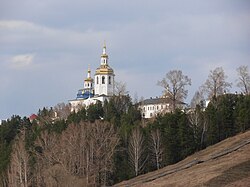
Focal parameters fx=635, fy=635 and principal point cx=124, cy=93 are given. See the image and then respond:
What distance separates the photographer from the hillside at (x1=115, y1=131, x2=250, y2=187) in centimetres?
3306

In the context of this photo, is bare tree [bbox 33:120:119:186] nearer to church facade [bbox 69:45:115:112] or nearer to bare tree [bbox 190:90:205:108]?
bare tree [bbox 190:90:205:108]

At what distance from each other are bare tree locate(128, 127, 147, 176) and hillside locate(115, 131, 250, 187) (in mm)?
2629

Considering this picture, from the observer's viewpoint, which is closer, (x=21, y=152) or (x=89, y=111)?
(x=21, y=152)

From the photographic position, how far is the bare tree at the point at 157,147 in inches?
1893

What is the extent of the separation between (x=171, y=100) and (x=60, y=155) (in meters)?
24.9

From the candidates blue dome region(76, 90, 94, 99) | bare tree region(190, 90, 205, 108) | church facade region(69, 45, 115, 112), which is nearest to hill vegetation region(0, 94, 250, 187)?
bare tree region(190, 90, 205, 108)

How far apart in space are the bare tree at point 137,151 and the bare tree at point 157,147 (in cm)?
77

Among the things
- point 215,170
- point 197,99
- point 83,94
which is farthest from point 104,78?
point 215,170

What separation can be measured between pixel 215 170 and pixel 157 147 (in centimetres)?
1320

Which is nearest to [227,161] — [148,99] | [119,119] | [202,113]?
[202,113]

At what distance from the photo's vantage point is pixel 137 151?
4806 cm

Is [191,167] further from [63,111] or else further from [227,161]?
[63,111]

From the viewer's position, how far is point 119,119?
60.2m

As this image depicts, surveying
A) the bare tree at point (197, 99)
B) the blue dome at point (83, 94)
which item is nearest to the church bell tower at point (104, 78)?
the blue dome at point (83, 94)
